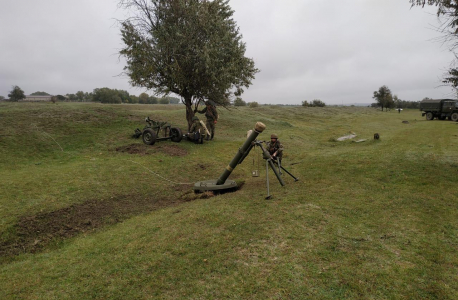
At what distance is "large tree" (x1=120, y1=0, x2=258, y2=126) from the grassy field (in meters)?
6.92

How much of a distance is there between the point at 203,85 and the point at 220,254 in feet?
45.4

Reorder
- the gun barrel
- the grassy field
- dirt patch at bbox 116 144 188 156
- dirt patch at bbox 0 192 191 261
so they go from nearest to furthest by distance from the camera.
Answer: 1. the grassy field
2. dirt patch at bbox 0 192 191 261
3. the gun barrel
4. dirt patch at bbox 116 144 188 156

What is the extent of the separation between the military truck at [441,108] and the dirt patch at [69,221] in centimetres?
4317

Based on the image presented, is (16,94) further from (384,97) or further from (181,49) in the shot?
(384,97)

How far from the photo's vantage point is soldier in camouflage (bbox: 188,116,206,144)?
16.2 meters

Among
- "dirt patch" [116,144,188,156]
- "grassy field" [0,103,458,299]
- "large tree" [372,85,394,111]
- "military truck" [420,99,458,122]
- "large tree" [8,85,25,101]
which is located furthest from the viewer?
"large tree" [372,85,394,111]

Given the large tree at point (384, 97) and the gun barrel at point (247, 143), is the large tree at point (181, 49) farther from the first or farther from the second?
the large tree at point (384, 97)

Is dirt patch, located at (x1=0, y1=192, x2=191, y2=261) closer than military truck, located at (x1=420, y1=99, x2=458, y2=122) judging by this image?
Yes

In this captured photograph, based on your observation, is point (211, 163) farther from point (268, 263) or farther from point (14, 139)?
point (14, 139)

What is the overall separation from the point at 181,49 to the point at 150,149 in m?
6.81

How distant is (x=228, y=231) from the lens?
17.2 ft

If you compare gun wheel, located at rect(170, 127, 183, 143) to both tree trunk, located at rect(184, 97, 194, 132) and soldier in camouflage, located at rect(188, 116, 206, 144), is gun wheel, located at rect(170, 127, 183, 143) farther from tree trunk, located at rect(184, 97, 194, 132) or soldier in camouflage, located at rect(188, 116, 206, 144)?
tree trunk, located at rect(184, 97, 194, 132)

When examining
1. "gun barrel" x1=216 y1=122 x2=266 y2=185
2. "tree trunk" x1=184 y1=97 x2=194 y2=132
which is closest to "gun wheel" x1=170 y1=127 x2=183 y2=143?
"tree trunk" x1=184 y1=97 x2=194 y2=132

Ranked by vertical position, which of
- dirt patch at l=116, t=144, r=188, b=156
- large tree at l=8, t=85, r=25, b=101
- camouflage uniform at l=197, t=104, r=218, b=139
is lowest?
dirt patch at l=116, t=144, r=188, b=156
